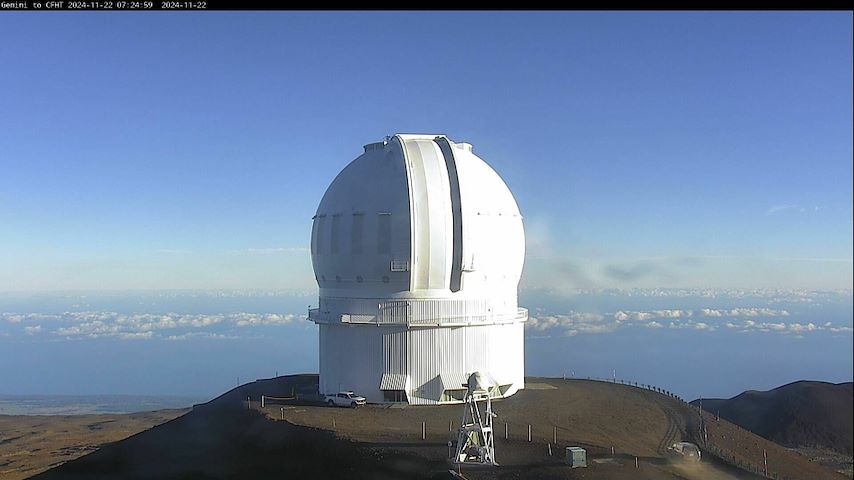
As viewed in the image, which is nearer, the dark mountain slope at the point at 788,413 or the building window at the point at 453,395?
the building window at the point at 453,395

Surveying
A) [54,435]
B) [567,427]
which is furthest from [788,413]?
[54,435]

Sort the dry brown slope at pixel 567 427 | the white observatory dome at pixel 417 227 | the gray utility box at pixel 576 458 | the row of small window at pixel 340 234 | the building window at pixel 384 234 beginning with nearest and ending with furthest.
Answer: the gray utility box at pixel 576 458
the dry brown slope at pixel 567 427
the white observatory dome at pixel 417 227
the building window at pixel 384 234
the row of small window at pixel 340 234

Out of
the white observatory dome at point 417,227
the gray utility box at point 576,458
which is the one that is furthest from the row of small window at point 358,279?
the gray utility box at point 576,458

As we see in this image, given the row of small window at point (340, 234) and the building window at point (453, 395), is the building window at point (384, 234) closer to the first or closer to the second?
the row of small window at point (340, 234)

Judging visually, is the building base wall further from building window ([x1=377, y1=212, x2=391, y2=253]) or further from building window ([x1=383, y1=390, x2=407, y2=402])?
building window ([x1=377, y1=212, x2=391, y2=253])

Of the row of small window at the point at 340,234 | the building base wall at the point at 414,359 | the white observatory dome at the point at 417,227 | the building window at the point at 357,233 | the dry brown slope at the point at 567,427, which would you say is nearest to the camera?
the dry brown slope at the point at 567,427

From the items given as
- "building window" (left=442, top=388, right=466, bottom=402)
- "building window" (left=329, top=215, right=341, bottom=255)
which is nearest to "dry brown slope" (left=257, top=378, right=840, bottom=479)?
"building window" (left=442, top=388, right=466, bottom=402)
